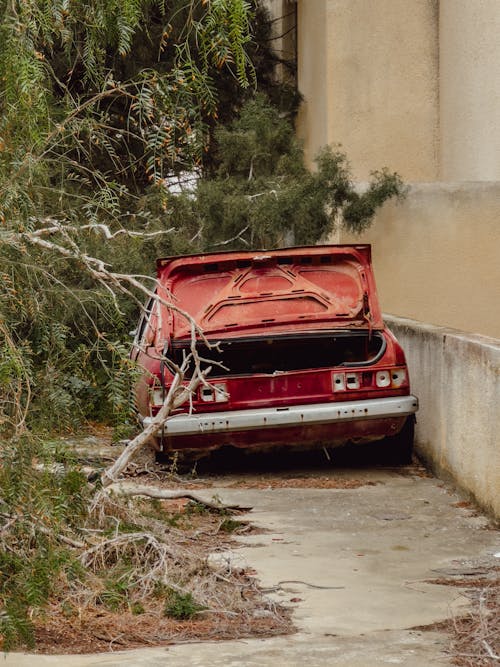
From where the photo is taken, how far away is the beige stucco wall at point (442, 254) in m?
16.6

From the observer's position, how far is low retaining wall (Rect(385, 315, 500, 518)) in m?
9.02

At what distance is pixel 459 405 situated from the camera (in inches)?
399

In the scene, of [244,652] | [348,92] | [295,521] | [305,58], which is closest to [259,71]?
[305,58]

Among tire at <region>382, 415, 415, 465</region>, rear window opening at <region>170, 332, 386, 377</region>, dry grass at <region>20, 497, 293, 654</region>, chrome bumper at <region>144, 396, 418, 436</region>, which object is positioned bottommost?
tire at <region>382, 415, 415, 465</region>

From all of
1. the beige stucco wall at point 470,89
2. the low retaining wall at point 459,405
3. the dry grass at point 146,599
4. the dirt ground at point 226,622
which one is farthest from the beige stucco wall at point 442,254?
the dry grass at point 146,599

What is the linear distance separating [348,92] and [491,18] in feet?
8.77

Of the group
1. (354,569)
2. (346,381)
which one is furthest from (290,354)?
(354,569)

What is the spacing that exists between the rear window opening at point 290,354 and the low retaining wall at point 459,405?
0.59 m

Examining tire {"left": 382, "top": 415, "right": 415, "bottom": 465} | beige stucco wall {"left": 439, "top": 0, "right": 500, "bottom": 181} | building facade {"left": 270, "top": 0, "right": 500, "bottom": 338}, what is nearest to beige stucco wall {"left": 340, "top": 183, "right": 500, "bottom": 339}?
building facade {"left": 270, "top": 0, "right": 500, "bottom": 338}

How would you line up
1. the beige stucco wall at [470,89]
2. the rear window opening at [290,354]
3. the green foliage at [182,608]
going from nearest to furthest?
the green foliage at [182,608] < the rear window opening at [290,354] < the beige stucco wall at [470,89]

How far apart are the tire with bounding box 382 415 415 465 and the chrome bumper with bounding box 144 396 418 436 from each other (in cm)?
59

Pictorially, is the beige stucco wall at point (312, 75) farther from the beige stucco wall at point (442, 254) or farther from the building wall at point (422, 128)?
the beige stucco wall at point (442, 254)

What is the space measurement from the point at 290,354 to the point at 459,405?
226cm

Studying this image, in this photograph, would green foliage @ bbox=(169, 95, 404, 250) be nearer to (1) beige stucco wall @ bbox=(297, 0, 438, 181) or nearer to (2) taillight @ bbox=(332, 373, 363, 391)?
(1) beige stucco wall @ bbox=(297, 0, 438, 181)
